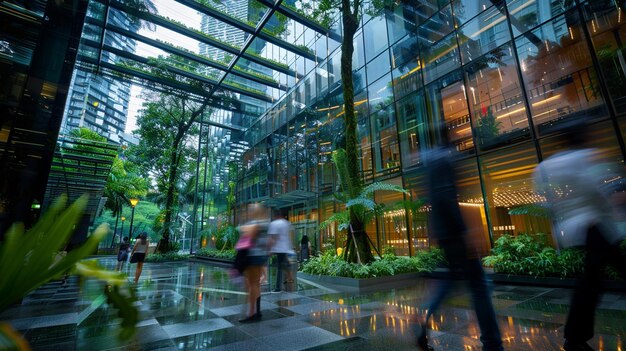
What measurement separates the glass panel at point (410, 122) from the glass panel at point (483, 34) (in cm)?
218

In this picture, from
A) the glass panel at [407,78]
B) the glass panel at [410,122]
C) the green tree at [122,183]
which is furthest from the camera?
the green tree at [122,183]

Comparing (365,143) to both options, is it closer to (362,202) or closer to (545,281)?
(362,202)

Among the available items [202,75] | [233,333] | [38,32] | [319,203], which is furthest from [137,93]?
[233,333]

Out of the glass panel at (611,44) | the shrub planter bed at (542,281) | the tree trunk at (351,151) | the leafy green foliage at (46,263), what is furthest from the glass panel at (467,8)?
the leafy green foliage at (46,263)

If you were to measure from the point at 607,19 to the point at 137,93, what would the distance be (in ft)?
87.6

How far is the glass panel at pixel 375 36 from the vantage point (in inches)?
542

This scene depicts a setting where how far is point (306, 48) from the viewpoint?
57.7 feet

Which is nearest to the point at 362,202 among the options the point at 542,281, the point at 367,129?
the point at 542,281

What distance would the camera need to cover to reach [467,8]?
10867 mm

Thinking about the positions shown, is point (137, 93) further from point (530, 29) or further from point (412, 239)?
point (530, 29)

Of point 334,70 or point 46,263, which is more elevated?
point 334,70

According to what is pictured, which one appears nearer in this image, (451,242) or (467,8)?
(451,242)

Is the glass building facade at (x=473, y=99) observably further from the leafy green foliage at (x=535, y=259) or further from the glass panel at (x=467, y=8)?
the leafy green foliage at (x=535, y=259)

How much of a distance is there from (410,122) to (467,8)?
179 inches
